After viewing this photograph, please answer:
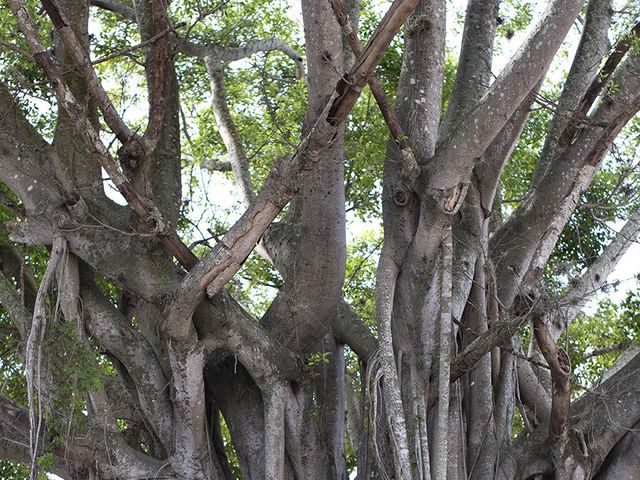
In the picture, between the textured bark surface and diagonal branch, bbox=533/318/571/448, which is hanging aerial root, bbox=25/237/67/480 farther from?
diagonal branch, bbox=533/318/571/448

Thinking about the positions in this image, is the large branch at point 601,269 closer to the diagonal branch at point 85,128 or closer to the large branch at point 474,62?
the large branch at point 474,62

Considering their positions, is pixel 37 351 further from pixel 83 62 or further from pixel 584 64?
pixel 584 64

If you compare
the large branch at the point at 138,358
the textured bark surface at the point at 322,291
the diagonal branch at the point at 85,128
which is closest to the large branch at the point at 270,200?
the textured bark surface at the point at 322,291

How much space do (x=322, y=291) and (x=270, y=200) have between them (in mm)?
1093

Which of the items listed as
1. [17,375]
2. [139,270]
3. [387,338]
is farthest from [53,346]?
[387,338]

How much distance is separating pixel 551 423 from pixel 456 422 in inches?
22.2

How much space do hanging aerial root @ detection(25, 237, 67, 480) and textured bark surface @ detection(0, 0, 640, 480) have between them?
0.06ft

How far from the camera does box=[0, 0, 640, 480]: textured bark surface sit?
618 centimetres

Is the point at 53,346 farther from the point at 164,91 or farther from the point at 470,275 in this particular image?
the point at 470,275

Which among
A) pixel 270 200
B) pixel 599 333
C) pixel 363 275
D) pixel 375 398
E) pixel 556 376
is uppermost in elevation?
pixel 363 275

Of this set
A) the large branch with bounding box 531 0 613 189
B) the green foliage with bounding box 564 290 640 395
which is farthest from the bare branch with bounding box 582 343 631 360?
the large branch with bounding box 531 0 613 189

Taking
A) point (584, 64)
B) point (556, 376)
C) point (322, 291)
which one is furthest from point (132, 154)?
point (584, 64)

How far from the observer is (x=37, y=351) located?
619 cm

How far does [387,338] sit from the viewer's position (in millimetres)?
6379
